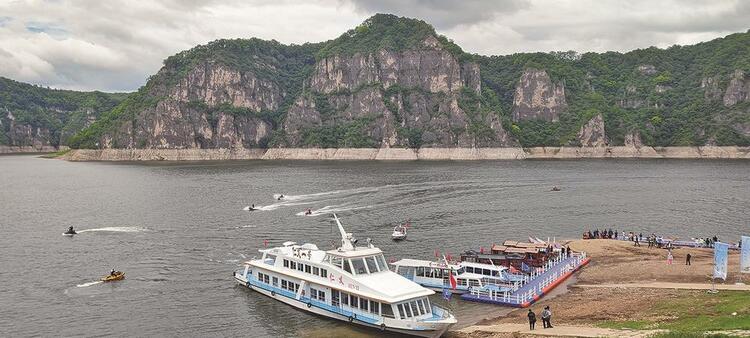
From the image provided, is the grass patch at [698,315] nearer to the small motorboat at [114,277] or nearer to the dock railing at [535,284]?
the dock railing at [535,284]

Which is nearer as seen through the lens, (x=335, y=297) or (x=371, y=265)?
(x=371, y=265)

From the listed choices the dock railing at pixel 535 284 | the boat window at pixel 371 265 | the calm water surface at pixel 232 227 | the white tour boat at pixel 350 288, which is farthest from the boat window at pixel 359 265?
the dock railing at pixel 535 284

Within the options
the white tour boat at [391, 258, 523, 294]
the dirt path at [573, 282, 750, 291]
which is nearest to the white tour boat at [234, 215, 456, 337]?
the white tour boat at [391, 258, 523, 294]

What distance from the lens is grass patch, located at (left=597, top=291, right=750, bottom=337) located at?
128ft

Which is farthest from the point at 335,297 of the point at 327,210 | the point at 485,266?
the point at 327,210

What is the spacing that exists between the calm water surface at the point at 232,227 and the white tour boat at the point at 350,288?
5.11ft

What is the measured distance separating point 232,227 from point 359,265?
5747 centimetres

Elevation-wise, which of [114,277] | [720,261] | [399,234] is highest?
[720,261]

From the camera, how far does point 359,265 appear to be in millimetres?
53438

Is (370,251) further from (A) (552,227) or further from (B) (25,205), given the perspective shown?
(B) (25,205)

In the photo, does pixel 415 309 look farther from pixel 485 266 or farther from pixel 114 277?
pixel 114 277

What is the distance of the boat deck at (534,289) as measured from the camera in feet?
191

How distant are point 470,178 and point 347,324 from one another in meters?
150

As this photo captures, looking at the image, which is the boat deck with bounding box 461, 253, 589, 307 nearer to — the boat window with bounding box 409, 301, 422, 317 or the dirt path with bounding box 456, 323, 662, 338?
the dirt path with bounding box 456, 323, 662, 338
